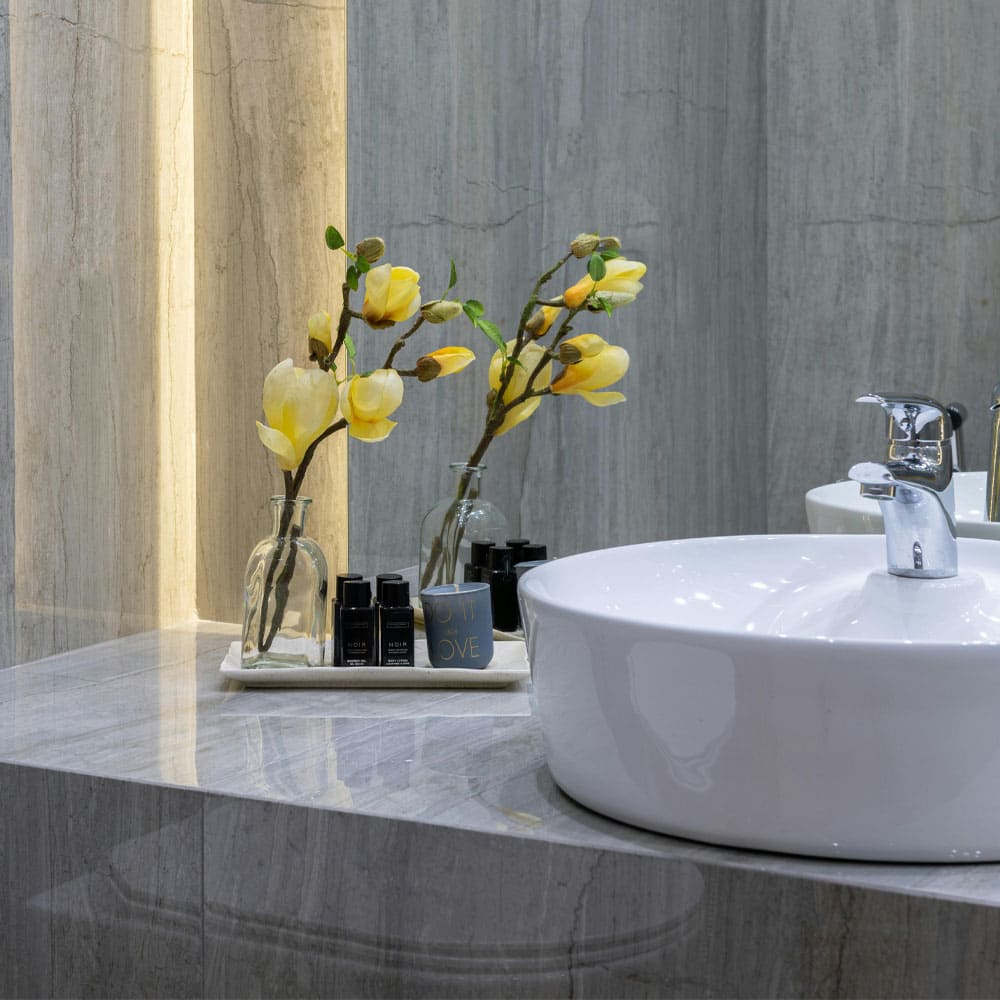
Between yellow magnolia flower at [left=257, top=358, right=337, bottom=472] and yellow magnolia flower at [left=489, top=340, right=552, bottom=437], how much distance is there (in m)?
0.20

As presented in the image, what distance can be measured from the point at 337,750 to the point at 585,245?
576mm

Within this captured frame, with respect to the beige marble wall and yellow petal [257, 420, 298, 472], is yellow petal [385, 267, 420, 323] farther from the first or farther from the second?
the beige marble wall

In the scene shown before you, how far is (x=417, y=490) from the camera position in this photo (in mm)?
1556

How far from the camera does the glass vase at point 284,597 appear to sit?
4.20 feet

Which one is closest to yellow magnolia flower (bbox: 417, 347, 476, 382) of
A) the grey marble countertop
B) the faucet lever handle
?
the grey marble countertop

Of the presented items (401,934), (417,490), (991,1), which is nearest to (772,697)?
(401,934)

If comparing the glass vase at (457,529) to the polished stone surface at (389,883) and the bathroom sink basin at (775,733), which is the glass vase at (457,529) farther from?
the bathroom sink basin at (775,733)

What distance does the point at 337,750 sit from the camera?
3.48ft

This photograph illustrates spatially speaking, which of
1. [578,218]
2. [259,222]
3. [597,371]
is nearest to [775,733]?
[597,371]

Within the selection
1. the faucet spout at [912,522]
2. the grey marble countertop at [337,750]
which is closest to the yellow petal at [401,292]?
the grey marble countertop at [337,750]

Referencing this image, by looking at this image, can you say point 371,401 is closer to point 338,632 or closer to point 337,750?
point 338,632

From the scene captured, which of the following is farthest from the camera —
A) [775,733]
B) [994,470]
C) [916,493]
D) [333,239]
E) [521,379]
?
[521,379]

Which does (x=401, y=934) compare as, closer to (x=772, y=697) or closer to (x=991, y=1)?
(x=772, y=697)

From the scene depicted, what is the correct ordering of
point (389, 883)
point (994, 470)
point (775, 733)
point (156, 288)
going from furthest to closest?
point (156, 288) → point (994, 470) → point (389, 883) → point (775, 733)
